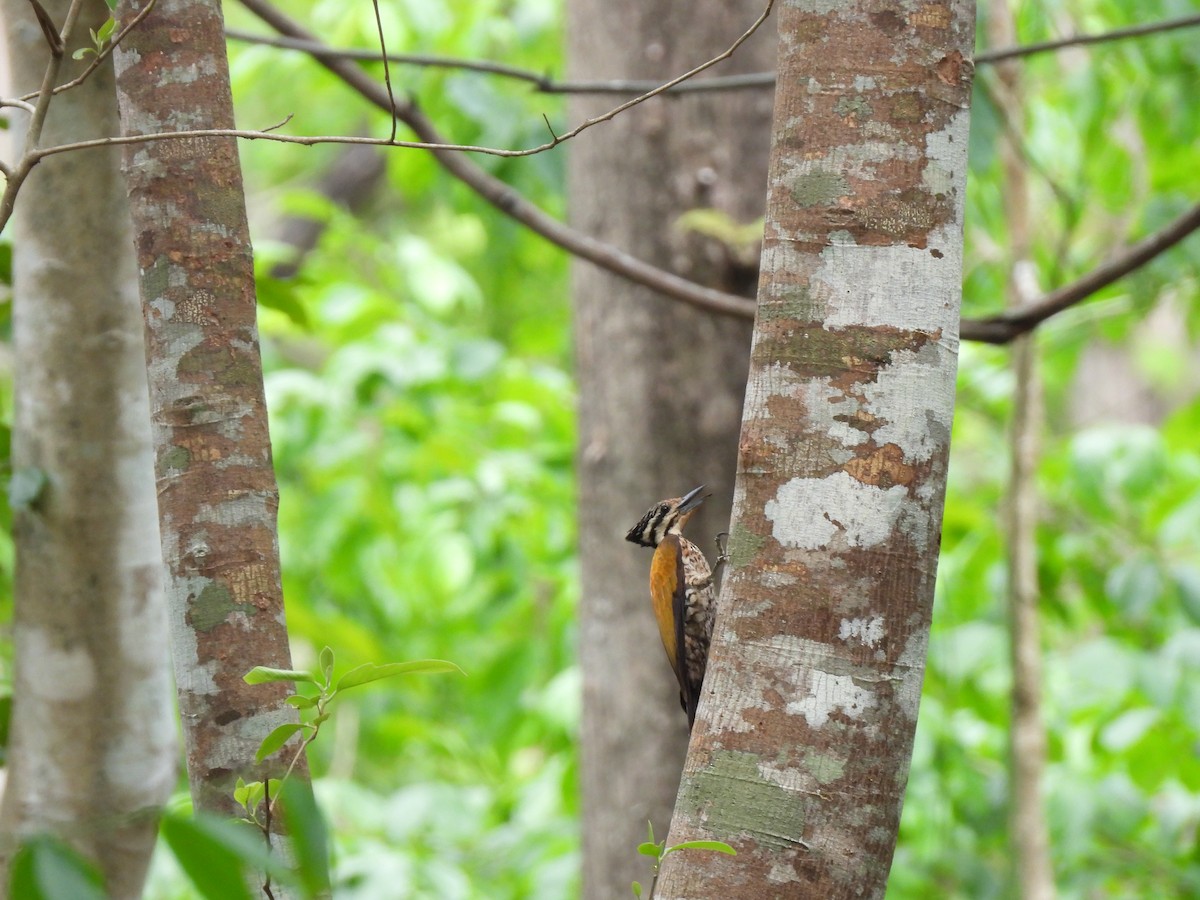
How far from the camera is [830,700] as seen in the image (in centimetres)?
103

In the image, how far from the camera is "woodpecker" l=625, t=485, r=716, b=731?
6.37ft

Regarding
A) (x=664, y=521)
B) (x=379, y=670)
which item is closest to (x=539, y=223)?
(x=664, y=521)

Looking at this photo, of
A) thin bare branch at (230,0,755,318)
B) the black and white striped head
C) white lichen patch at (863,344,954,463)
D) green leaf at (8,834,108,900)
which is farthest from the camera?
thin bare branch at (230,0,755,318)

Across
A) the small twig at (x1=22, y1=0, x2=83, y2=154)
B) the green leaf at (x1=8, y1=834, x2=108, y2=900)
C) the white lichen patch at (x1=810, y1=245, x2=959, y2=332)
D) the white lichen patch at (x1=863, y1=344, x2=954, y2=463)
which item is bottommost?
the green leaf at (x1=8, y1=834, x2=108, y2=900)

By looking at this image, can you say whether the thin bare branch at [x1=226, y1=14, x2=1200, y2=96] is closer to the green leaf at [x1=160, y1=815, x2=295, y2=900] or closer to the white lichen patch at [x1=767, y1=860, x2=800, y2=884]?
the white lichen patch at [x1=767, y1=860, x2=800, y2=884]

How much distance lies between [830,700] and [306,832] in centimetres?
52

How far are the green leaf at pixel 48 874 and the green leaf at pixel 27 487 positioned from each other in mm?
1125

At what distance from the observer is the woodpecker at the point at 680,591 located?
6.37ft

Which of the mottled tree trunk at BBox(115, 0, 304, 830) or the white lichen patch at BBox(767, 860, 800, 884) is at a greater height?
the mottled tree trunk at BBox(115, 0, 304, 830)

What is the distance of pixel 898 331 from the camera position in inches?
42.8

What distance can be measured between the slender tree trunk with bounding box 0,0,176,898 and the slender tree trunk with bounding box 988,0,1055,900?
6.94ft

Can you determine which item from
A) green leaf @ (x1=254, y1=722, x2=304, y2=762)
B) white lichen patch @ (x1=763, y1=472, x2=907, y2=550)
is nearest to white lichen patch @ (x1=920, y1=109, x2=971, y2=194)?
white lichen patch @ (x1=763, y1=472, x2=907, y2=550)

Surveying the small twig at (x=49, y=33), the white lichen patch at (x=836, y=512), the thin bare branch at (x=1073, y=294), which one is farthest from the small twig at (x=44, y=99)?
the thin bare branch at (x=1073, y=294)

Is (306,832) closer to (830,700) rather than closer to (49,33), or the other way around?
(830,700)
